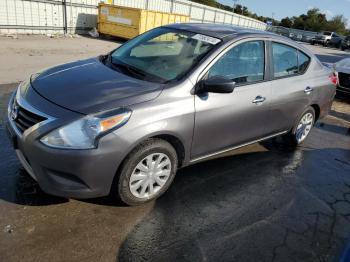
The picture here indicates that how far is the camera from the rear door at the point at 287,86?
14.9 feet

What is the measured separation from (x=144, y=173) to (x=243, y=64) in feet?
5.74

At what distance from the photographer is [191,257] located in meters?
2.89

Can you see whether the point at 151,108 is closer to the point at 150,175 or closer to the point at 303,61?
the point at 150,175

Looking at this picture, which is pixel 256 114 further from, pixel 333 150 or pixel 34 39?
pixel 34 39

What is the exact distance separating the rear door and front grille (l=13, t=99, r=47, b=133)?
2787mm

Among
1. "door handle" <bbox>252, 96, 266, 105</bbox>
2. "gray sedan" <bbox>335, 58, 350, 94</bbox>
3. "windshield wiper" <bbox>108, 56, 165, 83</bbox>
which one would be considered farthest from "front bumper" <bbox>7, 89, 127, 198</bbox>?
"gray sedan" <bbox>335, 58, 350, 94</bbox>

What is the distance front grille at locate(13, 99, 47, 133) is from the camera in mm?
3023

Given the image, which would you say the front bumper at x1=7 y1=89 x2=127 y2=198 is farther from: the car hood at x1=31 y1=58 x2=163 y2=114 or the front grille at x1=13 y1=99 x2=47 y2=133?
the car hood at x1=31 y1=58 x2=163 y2=114

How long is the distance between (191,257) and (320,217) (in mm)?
1643

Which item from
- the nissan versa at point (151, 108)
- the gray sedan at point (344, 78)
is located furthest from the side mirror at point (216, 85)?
the gray sedan at point (344, 78)

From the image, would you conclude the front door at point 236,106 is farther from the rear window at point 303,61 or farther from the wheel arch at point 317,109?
the wheel arch at point 317,109

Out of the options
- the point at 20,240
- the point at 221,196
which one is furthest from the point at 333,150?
the point at 20,240

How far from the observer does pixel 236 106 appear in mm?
3938

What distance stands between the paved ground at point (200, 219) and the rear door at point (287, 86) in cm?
66
